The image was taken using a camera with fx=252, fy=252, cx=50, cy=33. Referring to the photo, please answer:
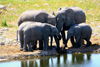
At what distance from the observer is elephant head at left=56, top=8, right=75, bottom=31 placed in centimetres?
1836

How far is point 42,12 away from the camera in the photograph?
1856cm

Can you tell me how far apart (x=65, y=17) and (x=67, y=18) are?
22cm

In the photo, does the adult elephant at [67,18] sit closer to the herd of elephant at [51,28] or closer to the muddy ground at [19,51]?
the herd of elephant at [51,28]

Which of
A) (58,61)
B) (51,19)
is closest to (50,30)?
(51,19)

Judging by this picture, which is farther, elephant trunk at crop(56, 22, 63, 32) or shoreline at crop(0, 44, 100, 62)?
elephant trunk at crop(56, 22, 63, 32)

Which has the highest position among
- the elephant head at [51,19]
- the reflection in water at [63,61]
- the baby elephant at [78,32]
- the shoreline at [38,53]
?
the elephant head at [51,19]

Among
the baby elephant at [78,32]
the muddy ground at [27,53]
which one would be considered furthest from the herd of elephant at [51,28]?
the muddy ground at [27,53]

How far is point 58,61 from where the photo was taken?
1522 centimetres

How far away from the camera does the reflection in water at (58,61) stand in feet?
47.3

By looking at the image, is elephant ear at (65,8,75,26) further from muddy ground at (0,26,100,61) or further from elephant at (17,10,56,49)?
muddy ground at (0,26,100,61)

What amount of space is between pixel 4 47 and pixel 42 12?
12.5 feet

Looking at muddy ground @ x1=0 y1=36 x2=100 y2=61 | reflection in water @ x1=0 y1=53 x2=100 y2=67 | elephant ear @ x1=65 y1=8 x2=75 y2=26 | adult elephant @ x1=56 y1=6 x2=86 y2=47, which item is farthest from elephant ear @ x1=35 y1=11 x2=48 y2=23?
reflection in water @ x1=0 y1=53 x2=100 y2=67

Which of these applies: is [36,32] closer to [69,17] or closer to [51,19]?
[51,19]

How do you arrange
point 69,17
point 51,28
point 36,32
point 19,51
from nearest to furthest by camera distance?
1. point 36,32
2. point 51,28
3. point 19,51
4. point 69,17
